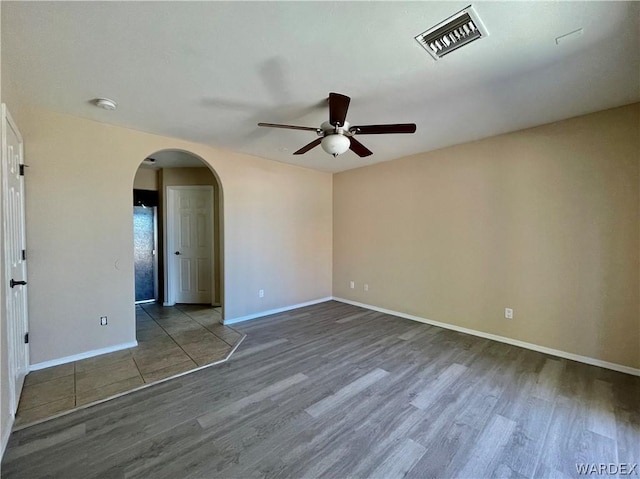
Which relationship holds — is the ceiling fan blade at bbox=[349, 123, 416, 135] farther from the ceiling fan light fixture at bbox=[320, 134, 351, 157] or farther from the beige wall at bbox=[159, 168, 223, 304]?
the beige wall at bbox=[159, 168, 223, 304]

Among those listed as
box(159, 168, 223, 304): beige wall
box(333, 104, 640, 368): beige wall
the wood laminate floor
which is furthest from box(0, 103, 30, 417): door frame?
box(333, 104, 640, 368): beige wall

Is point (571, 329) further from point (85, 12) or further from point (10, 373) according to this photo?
point (10, 373)

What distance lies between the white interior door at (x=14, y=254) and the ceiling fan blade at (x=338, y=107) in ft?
7.19

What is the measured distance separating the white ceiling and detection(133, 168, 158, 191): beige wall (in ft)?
8.32

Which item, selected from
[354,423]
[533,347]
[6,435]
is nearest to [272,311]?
[354,423]

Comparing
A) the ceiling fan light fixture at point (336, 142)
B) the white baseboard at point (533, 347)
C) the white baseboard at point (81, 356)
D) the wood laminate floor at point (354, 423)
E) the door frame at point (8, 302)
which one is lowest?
the wood laminate floor at point (354, 423)

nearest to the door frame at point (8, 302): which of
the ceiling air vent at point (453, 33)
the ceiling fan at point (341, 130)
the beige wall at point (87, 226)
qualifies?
the beige wall at point (87, 226)

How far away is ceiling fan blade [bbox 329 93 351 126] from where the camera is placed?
6.34 feet

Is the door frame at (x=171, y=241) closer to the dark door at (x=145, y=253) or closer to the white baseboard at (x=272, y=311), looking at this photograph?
the dark door at (x=145, y=253)

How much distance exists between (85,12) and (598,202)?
439 centimetres

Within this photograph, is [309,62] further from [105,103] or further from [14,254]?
[14,254]

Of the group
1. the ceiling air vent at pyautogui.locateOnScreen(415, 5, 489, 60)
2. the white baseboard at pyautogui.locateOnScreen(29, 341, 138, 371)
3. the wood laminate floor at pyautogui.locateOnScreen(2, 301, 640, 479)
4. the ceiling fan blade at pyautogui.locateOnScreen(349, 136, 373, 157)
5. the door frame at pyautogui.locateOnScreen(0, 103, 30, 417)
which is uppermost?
the ceiling air vent at pyautogui.locateOnScreen(415, 5, 489, 60)

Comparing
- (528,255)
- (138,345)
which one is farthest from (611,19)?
(138,345)

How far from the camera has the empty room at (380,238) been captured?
1.64 meters
